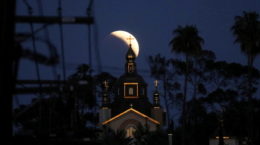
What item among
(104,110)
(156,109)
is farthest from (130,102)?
(104,110)

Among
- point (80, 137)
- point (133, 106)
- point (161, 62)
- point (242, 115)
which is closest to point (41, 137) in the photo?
point (80, 137)

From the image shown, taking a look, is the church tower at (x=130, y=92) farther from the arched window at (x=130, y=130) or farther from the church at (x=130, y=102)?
the arched window at (x=130, y=130)

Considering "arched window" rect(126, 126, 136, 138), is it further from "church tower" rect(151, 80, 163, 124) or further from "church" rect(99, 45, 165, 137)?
"church tower" rect(151, 80, 163, 124)

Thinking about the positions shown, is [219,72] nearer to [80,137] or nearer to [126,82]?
[126,82]

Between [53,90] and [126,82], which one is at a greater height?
[126,82]

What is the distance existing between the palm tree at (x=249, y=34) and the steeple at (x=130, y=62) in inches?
1799

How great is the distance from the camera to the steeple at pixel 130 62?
123m

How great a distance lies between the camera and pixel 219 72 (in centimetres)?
11169

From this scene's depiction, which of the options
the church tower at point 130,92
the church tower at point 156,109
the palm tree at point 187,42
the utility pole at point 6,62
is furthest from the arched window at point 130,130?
the utility pole at point 6,62

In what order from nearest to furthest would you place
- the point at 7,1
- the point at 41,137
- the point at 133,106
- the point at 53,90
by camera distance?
1. the point at 7,1
2. the point at 53,90
3. the point at 41,137
4. the point at 133,106

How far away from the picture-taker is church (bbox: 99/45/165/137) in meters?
116

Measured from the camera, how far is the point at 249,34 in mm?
77000

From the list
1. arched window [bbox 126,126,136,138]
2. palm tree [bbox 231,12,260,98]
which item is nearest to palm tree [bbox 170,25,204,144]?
palm tree [bbox 231,12,260,98]

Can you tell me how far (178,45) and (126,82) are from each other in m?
37.7
